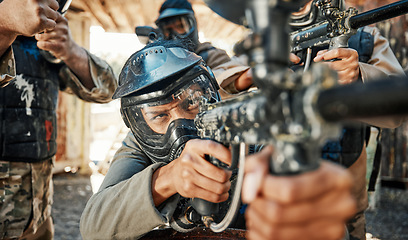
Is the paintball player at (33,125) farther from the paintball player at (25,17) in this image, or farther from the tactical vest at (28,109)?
the paintball player at (25,17)

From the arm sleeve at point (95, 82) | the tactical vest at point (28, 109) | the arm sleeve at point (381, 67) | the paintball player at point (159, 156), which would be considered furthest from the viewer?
the arm sleeve at point (95, 82)

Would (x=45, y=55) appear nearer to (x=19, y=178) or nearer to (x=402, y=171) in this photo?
(x=19, y=178)

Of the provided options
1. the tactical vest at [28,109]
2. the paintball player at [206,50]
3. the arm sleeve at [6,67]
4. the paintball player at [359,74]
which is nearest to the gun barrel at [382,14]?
the paintball player at [359,74]

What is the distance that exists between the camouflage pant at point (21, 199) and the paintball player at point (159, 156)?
788 mm

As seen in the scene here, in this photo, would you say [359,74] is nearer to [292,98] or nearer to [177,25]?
[292,98]

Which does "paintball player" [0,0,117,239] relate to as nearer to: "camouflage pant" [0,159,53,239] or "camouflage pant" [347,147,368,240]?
"camouflage pant" [0,159,53,239]

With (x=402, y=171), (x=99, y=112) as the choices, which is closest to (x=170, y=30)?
(x=402, y=171)

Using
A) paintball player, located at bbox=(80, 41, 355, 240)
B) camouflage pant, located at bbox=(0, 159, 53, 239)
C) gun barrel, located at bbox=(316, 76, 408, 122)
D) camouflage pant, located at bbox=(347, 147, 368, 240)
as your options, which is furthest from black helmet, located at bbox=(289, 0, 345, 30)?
camouflage pant, located at bbox=(0, 159, 53, 239)

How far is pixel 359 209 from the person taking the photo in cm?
218

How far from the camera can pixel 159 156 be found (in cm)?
157

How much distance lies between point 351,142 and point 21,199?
2378 millimetres

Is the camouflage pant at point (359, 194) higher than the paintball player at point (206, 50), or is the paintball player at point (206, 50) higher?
the paintball player at point (206, 50)

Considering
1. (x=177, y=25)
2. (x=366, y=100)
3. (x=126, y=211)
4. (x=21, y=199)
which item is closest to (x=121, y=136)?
(x=177, y=25)

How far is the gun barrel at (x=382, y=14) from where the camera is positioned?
1.22 metres
